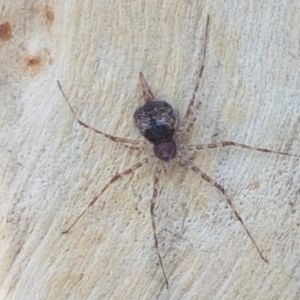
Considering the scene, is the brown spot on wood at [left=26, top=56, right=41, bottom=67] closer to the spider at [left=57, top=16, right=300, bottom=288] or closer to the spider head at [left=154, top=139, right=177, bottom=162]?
the spider at [left=57, top=16, right=300, bottom=288]

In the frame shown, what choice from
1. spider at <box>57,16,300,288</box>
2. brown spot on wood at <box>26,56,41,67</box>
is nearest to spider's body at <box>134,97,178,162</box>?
spider at <box>57,16,300,288</box>

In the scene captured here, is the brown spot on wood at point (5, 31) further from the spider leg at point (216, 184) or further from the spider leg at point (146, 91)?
the spider leg at point (216, 184)

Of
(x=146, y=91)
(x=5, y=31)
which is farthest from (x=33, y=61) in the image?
(x=146, y=91)

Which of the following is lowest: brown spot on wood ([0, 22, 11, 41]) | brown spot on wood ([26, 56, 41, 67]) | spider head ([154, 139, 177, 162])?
spider head ([154, 139, 177, 162])

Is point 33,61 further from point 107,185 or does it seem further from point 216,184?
point 216,184

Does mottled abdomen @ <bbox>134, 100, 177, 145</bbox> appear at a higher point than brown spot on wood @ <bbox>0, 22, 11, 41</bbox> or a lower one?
lower

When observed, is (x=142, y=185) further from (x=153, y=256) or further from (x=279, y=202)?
(x=279, y=202)
